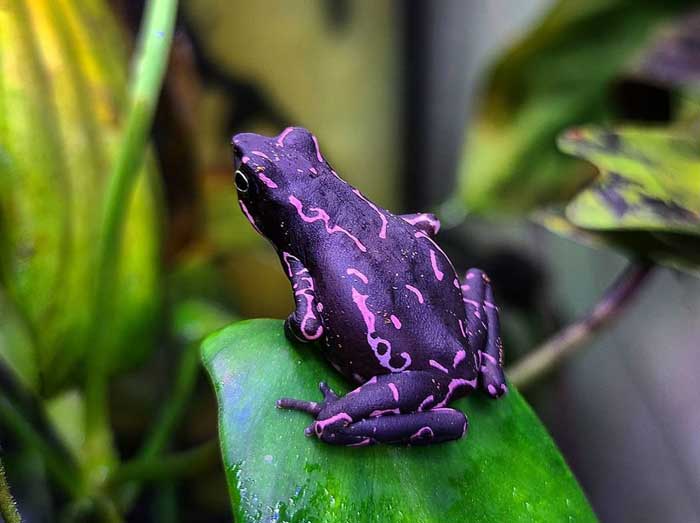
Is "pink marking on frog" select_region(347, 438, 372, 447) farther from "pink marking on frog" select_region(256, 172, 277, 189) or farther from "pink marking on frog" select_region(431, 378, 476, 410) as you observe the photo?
"pink marking on frog" select_region(256, 172, 277, 189)

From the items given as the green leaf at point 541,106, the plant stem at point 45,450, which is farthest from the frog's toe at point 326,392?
the green leaf at point 541,106

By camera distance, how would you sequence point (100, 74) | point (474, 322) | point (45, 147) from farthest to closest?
point (100, 74) → point (45, 147) → point (474, 322)

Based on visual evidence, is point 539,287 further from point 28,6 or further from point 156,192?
point 28,6

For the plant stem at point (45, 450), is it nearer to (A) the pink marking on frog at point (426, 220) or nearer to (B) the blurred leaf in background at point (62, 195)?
(B) the blurred leaf in background at point (62, 195)

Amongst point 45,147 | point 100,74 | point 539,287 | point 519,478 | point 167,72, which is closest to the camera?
point 519,478

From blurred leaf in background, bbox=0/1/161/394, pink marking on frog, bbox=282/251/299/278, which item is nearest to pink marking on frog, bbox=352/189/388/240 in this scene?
pink marking on frog, bbox=282/251/299/278

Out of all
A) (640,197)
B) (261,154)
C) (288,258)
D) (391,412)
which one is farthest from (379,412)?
(640,197)

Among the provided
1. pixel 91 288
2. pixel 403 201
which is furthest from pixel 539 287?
pixel 91 288
